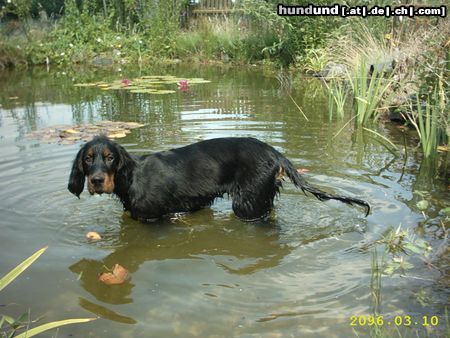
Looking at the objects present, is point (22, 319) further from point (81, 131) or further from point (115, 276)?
point (81, 131)

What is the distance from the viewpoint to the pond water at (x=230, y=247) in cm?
292

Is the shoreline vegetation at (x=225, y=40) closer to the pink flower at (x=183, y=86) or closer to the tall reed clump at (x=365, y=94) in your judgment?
the tall reed clump at (x=365, y=94)

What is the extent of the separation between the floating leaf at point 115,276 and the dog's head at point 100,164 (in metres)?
0.71

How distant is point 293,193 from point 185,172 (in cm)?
121

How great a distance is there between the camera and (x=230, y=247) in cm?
394

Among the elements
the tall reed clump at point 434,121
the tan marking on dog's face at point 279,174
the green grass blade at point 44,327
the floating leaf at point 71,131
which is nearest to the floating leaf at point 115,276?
the green grass blade at point 44,327

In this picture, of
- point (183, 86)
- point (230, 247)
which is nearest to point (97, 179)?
point (230, 247)

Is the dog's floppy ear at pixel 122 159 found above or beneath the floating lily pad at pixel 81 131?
above

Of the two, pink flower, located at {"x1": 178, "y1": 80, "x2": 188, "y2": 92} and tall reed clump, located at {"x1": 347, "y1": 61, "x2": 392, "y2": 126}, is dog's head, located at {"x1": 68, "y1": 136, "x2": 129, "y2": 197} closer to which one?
tall reed clump, located at {"x1": 347, "y1": 61, "x2": 392, "y2": 126}

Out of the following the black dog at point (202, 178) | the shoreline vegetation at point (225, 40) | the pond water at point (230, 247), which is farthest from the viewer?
the shoreline vegetation at point (225, 40)

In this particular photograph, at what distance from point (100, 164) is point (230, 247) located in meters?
1.18

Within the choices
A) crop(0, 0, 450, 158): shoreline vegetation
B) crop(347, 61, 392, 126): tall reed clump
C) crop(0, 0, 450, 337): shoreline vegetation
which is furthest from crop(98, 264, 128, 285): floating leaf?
crop(0, 0, 450, 158): shoreline vegetation

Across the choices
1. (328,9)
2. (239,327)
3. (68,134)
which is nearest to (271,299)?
(239,327)

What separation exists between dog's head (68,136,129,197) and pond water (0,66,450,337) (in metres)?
0.49
